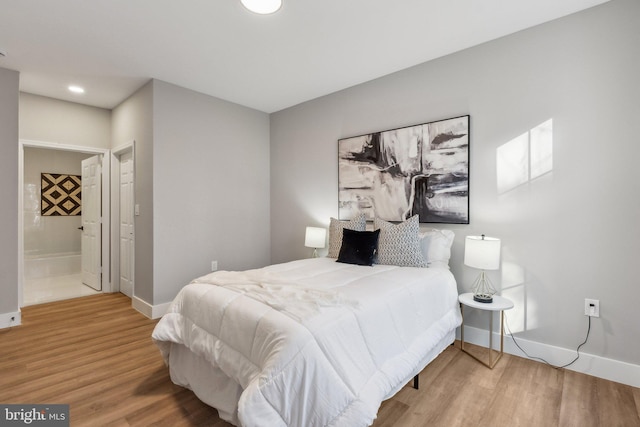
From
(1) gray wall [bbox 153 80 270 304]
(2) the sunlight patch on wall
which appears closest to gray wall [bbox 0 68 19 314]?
(1) gray wall [bbox 153 80 270 304]

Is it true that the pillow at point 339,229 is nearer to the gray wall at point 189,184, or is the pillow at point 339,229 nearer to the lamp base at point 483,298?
the lamp base at point 483,298

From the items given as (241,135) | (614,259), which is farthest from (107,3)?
(614,259)

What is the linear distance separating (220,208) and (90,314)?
6.06 feet

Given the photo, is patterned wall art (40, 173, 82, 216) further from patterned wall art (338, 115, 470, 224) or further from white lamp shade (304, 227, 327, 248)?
patterned wall art (338, 115, 470, 224)

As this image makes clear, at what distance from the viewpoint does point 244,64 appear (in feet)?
10.0

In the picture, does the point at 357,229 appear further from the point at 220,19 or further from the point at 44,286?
the point at 44,286

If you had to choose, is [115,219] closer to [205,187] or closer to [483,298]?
[205,187]

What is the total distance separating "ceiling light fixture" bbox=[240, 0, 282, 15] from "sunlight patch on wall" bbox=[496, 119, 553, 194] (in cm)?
207

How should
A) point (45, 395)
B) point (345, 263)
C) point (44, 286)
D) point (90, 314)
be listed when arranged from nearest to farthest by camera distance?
point (45, 395) < point (345, 263) < point (90, 314) < point (44, 286)

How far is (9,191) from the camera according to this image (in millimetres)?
3102

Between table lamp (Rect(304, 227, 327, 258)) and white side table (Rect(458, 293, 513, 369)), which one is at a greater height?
table lamp (Rect(304, 227, 327, 258))

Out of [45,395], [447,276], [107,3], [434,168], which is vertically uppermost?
[107,3]

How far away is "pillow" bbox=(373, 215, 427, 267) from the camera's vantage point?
2.65m

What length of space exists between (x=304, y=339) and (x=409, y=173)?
2.21 metres
